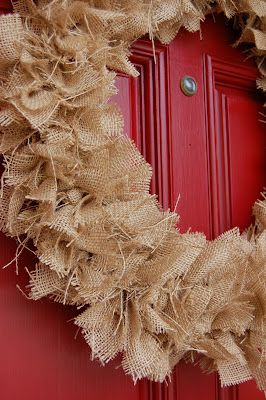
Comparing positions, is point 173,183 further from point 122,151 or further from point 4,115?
point 4,115

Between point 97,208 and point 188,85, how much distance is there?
0.37 metres

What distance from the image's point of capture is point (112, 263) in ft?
2.69

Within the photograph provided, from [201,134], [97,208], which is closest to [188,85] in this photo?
[201,134]

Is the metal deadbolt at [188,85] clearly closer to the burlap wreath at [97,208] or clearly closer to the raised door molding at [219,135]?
the raised door molding at [219,135]

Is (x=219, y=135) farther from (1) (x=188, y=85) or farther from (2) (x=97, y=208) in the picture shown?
(2) (x=97, y=208)

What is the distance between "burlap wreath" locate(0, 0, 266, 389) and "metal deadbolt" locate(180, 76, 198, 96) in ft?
0.60

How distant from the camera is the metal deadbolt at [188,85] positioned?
3.56ft

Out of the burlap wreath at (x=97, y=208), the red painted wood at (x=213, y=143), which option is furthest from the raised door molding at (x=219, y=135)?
the burlap wreath at (x=97, y=208)

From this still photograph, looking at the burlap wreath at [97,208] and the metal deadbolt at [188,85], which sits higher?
the metal deadbolt at [188,85]

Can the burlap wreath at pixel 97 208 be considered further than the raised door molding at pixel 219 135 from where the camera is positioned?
No

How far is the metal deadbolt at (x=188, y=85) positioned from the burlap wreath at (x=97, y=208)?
18 cm

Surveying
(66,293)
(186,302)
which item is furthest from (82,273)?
(186,302)

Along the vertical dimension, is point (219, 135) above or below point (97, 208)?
above

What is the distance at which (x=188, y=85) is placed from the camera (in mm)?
1091
